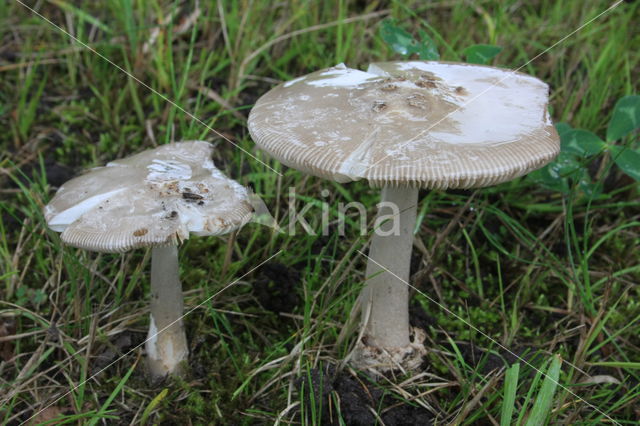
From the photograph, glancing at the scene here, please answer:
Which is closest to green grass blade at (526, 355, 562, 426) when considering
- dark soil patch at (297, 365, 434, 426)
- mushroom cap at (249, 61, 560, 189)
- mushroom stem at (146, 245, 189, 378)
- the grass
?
the grass

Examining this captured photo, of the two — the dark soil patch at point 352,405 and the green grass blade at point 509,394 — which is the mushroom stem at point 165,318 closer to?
the dark soil patch at point 352,405

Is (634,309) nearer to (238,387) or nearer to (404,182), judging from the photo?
(404,182)

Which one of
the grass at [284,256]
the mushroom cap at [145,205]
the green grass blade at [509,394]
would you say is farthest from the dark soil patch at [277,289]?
the green grass blade at [509,394]

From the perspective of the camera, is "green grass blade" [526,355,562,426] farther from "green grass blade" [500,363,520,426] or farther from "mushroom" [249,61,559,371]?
"mushroom" [249,61,559,371]

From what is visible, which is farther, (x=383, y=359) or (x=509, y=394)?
(x=383, y=359)

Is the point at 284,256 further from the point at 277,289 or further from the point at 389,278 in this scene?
the point at 389,278

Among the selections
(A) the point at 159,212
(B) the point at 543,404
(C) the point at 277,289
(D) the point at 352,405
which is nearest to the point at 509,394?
(B) the point at 543,404

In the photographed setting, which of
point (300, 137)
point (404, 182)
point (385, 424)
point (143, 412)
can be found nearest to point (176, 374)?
point (143, 412)
